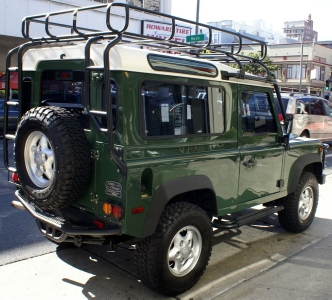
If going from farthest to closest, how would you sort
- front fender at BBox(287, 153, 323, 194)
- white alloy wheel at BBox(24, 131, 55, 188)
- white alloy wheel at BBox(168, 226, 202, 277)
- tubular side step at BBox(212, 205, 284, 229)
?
1. front fender at BBox(287, 153, 323, 194)
2. tubular side step at BBox(212, 205, 284, 229)
3. white alloy wheel at BBox(168, 226, 202, 277)
4. white alloy wheel at BBox(24, 131, 55, 188)

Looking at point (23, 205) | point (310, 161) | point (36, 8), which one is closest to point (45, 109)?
point (23, 205)

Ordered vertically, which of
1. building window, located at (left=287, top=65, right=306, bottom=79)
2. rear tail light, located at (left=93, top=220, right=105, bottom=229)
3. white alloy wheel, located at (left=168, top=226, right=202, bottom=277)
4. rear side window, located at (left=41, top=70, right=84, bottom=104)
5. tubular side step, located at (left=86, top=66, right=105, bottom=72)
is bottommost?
white alloy wheel, located at (left=168, top=226, right=202, bottom=277)

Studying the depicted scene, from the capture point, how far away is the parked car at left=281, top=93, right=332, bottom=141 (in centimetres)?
1292

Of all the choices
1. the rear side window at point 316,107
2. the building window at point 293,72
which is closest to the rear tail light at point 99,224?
the rear side window at point 316,107

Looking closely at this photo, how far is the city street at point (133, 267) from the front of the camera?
3.74m

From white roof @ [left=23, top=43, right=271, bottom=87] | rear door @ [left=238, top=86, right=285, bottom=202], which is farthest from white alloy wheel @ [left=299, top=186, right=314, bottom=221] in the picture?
white roof @ [left=23, top=43, right=271, bottom=87]

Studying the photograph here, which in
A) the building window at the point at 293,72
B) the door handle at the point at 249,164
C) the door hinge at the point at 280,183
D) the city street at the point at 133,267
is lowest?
the city street at the point at 133,267

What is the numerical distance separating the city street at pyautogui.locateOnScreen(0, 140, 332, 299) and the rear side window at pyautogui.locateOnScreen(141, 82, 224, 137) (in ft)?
4.83

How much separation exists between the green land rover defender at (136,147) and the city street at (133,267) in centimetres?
42

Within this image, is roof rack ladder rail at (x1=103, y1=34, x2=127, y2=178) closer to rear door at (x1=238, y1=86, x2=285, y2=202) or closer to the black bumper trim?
the black bumper trim

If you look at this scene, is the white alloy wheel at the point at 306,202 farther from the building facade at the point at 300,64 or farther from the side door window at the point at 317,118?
the building facade at the point at 300,64

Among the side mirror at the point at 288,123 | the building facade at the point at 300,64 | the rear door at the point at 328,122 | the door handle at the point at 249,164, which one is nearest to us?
the door handle at the point at 249,164

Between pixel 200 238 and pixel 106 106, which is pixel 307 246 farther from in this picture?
pixel 106 106

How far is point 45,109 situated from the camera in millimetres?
3402
